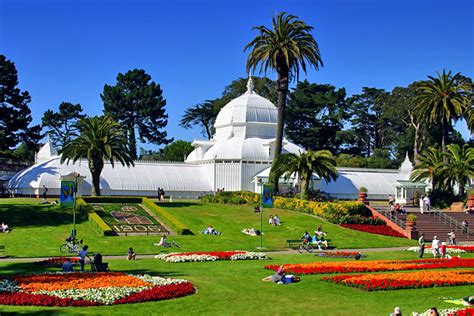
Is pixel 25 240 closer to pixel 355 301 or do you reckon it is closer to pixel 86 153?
pixel 86 153

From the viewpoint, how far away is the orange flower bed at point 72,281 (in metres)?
22.8

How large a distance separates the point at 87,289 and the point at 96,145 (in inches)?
1360

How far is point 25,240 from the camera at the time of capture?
40.5 m

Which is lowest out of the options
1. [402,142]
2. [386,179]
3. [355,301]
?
[355,301]

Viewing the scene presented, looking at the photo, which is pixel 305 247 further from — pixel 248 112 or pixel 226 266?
pixel 248 112

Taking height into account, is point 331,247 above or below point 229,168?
below

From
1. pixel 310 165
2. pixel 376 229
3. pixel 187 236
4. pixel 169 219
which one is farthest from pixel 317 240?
pixel 310 165

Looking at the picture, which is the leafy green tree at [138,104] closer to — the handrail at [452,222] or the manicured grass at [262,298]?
the handrail at [452,222]

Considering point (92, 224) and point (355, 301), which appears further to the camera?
Result: point (92, 224)

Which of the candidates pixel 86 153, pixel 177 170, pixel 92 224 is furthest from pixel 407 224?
pixel 177 170

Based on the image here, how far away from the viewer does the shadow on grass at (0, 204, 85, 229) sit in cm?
4653

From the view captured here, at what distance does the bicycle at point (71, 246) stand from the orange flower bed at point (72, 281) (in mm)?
11731

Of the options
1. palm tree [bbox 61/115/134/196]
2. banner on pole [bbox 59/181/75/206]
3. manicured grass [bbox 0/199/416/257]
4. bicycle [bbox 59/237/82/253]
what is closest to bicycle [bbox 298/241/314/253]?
manicured grass [bbox 0/199/416/257]

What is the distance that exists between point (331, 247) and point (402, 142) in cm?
6995
